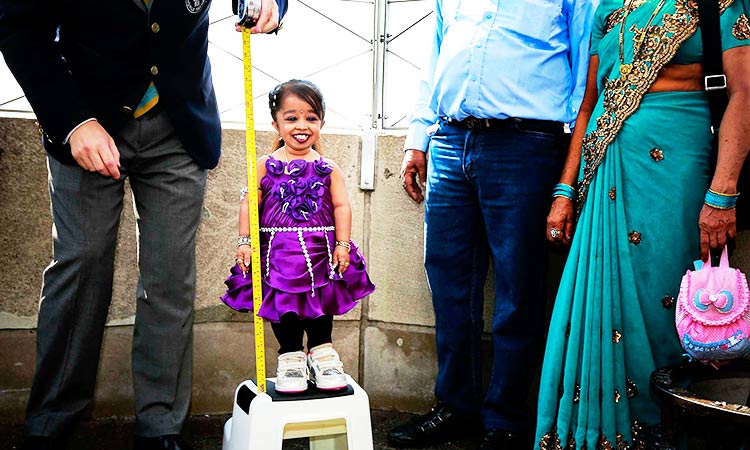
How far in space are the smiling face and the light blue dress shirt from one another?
524 millimetres

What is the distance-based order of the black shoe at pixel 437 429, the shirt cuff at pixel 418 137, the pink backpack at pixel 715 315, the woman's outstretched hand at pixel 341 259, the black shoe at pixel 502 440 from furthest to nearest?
1. the shirt cuff at pixel 418 137
2. the black shoe at pixel 437 429
3. the black shoe at pixel 502 440
4. the woman's outstretched hand at pixel 341 259
5. the pink backpack at pixel 715 315

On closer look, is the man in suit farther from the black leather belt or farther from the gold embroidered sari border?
the gold embroidered sari border

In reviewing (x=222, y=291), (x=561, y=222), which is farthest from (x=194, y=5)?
(x=561, y=222)

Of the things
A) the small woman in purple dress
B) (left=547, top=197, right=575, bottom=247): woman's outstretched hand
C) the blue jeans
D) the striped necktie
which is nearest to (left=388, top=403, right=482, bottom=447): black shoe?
the blue jeans

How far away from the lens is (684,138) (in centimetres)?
210

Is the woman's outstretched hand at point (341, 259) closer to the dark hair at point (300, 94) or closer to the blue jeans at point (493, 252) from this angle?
the dark hair at point (300, 94)

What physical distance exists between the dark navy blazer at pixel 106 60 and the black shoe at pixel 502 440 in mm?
1316

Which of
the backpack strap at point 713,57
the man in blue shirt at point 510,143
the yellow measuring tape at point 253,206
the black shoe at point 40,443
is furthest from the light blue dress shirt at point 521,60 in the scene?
the black shoe at point 40,443

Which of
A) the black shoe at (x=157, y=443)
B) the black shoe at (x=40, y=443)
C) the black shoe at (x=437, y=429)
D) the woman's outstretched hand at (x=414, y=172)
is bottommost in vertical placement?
the black shoe at (x=437, y=429)

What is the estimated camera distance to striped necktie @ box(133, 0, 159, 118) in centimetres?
220

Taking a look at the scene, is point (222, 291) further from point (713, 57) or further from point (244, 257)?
point (713, 57)

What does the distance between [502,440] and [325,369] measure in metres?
0.70

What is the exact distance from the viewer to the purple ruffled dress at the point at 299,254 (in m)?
2.16

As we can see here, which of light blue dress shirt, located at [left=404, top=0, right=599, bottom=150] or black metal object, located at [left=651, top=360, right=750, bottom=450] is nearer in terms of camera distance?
black metal object, located at [left=651, top=360, right=750, bottom=450]
